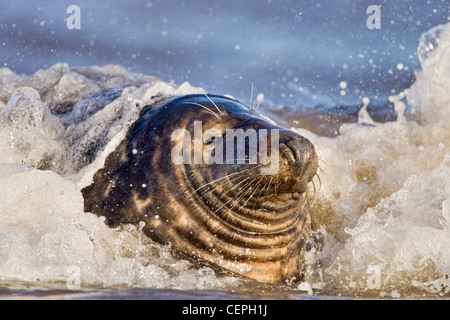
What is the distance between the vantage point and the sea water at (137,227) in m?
2.99

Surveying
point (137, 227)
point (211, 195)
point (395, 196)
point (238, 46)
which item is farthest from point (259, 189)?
point (238, 46)

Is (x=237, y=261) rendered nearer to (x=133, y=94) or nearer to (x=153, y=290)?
(x=153, y=290)

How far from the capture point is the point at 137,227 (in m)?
3.66

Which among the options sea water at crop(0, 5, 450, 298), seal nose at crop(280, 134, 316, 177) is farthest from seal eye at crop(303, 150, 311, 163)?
sea water at crop(0, 5, 450, 298)

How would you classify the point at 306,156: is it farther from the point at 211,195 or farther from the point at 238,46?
the point at 238,46

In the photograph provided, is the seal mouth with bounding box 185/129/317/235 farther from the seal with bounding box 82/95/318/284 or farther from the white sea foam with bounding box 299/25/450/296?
the white sea foam with bounding box 299/25/450/296

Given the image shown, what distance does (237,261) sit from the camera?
3668 mm

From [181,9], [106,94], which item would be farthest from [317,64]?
[106,94]

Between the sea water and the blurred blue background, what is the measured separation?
1842 mm

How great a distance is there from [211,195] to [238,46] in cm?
494

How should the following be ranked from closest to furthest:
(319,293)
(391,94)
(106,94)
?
1. (319,293)
2. (106,94)
3. (391,94)

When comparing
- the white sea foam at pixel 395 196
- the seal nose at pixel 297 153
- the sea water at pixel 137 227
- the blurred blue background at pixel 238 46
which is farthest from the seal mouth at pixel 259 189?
the blurred blue background at pixel 238 46

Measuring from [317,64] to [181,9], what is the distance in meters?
2.12

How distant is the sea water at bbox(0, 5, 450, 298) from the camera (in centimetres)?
299
